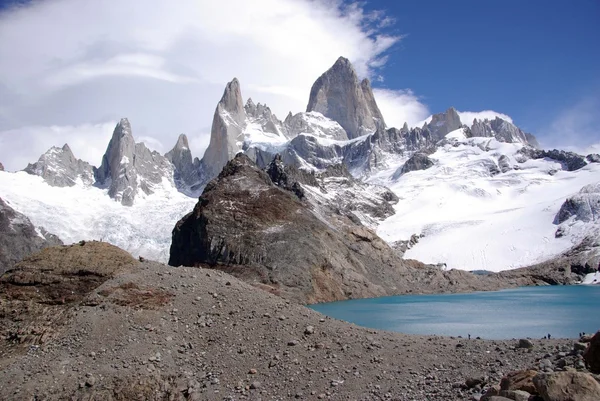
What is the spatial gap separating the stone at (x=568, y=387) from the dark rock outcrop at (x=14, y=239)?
109 m

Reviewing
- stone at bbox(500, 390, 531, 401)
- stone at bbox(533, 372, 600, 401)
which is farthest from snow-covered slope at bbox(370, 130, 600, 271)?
stone at bbox(533, 372, 600, 401)

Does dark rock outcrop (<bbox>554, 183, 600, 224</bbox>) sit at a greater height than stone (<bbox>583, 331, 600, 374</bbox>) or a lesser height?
greater

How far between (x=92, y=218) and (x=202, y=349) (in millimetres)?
172015

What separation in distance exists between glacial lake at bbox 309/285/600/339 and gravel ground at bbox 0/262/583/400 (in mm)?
12205

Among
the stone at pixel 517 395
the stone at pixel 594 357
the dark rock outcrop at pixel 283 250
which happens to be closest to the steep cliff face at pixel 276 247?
the dark rock outcrop at pixel 283 250

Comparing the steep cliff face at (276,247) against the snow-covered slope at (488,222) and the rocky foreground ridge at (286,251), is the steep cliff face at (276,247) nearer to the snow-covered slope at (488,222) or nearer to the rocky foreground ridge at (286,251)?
the rocky foreground ridge at (286,251)

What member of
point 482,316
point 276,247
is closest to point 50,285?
point 482,316

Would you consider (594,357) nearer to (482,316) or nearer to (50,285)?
(50,285)

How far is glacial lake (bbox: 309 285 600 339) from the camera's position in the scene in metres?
33.0

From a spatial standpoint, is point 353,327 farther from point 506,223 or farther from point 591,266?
point 506,223

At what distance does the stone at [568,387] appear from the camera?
38.2 ft

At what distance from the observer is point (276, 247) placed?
6638 cm

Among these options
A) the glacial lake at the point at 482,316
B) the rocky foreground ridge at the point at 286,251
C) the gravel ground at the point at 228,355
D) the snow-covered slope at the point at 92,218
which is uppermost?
the snow-covered slope at the point at 92,218

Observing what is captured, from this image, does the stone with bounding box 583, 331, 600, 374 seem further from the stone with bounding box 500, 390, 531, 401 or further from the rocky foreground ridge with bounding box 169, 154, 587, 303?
the rocky foreground ridge with bounding box 169, 154, 587, 303
